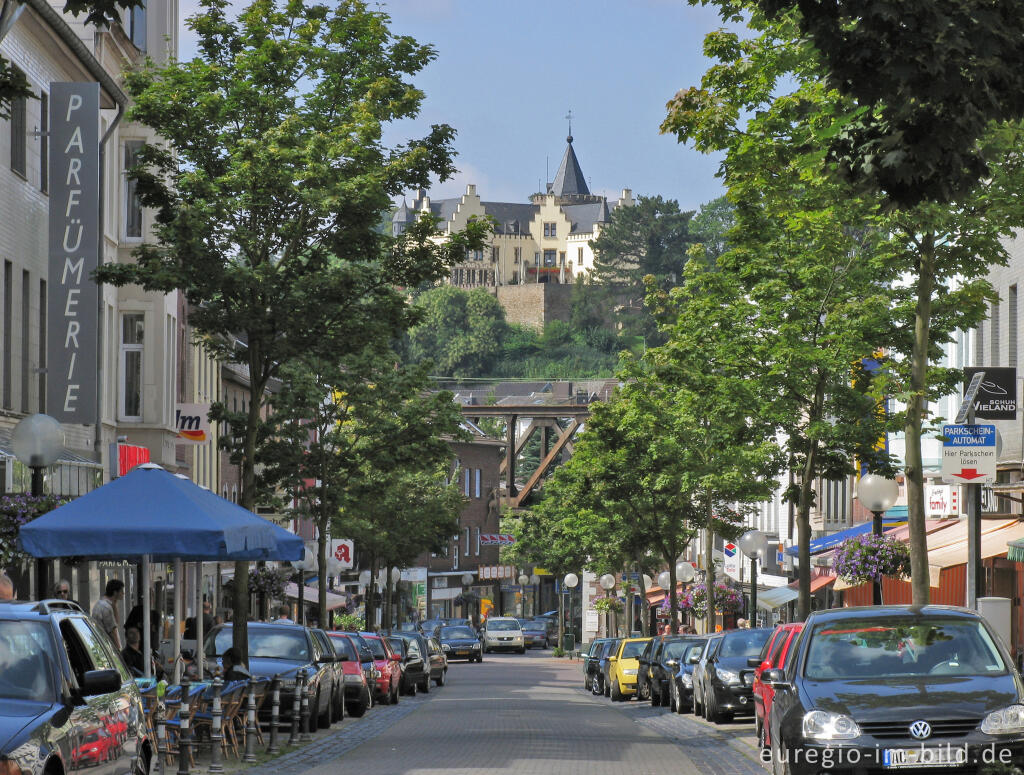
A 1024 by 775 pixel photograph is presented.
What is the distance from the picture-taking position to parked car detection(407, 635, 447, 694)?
44.2 meters

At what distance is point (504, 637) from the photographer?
301ft

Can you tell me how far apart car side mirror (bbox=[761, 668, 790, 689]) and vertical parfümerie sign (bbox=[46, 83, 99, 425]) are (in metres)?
15.4

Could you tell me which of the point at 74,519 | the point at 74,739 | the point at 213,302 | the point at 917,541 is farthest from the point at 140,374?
the point at 74,739

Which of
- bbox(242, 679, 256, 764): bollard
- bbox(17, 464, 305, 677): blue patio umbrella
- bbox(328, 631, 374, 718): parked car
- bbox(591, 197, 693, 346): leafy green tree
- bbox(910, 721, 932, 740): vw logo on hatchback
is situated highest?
bbox(591, 197, 693, 346): leafy green tree

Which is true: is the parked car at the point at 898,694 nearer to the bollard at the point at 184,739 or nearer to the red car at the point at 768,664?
the red car at the point at 768,664

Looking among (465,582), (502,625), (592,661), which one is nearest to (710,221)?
(465,582)

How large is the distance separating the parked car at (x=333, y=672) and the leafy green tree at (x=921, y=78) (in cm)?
1554

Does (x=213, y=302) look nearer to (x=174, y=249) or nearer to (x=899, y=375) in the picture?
(x=174, y=249)

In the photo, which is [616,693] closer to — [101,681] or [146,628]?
[146,628]

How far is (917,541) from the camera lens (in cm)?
1667

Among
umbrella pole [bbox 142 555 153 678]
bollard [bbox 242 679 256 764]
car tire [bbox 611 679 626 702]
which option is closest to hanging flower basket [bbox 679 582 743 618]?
car tire [bbox 611 679 626 702]

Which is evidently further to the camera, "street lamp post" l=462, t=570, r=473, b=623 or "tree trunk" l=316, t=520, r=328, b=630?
"street lamp post" l=462, t=570, r=473, b=623

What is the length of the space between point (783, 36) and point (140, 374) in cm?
2233

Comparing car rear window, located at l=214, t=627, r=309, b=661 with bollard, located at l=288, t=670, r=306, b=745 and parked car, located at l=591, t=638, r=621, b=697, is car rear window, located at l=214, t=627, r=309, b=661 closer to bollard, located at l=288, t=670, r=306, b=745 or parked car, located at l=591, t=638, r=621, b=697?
bollard, located at l=288, t=670, r=306, b=745
